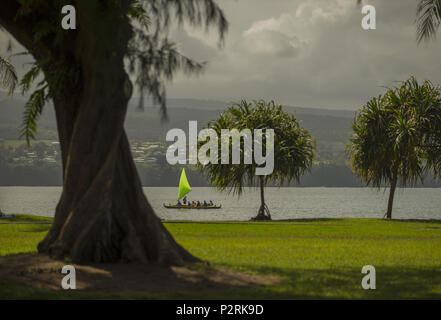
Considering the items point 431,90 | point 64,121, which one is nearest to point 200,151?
point 431,90

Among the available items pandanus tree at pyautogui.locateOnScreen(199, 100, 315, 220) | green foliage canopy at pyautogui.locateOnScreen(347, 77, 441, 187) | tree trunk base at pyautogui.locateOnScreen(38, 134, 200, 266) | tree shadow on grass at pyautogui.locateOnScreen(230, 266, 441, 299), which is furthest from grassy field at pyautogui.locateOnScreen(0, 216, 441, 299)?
pandanus tree at pyautogui.locateOnScreen(199, 100, 315, 220)

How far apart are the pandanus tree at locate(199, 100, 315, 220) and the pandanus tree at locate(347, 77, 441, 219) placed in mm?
4266

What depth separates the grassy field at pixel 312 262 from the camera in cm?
1008

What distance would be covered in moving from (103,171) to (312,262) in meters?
6.27

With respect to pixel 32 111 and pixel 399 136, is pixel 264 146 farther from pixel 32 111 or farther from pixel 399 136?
pixel 32 111

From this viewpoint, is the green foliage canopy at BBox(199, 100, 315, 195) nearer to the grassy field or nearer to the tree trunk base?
the grassy field

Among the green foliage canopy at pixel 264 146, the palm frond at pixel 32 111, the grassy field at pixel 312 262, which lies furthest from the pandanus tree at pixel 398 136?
the palm frond at pixel 32 111

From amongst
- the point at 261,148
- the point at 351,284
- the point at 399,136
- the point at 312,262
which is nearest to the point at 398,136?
the point at 399,136

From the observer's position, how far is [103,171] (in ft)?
39.8

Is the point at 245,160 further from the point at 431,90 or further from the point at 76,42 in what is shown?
the point at 76,42

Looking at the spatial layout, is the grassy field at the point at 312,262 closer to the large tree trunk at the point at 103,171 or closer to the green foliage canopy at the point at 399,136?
the large tree trunk at the point at 103,171

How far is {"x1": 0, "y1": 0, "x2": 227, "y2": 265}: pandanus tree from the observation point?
12000mm

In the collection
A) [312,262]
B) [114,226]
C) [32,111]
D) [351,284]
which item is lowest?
[312,262]
